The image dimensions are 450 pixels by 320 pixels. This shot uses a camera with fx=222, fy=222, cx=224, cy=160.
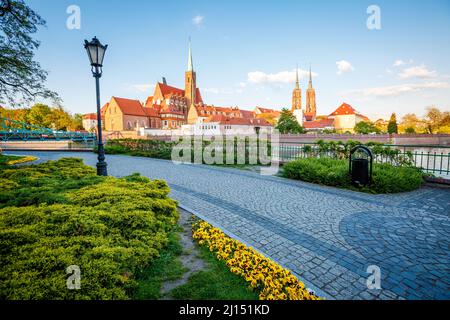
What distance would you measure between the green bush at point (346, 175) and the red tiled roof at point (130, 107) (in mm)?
61127

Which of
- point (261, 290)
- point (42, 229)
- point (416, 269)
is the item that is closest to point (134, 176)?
point (42, 229)

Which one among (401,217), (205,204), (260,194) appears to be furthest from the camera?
(260,194)

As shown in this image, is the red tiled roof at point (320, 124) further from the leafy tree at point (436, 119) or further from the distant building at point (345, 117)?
the leafy tree at point (436, 119)

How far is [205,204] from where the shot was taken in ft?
22.2

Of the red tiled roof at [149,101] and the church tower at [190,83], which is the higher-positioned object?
the church tower at [190,83]

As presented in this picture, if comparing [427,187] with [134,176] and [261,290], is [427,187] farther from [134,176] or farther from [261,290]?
[134,176]

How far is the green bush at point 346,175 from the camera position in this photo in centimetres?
735

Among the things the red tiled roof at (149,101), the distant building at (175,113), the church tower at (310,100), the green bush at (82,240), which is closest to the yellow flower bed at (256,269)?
the green bush at (82,240)

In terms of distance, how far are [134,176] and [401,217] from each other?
24.6 ft

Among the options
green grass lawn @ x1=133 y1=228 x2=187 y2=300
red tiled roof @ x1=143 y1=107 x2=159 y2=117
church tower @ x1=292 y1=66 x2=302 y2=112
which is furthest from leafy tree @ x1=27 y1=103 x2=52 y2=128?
church tower @ x1=292 y1=66 x2=302 y2=112

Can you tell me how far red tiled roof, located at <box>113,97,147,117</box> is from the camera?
61688 millimetres

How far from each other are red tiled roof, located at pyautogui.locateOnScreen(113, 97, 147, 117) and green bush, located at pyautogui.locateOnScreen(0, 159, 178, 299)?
2470 inches

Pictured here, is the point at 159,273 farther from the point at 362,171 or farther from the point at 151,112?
the point at 151,112

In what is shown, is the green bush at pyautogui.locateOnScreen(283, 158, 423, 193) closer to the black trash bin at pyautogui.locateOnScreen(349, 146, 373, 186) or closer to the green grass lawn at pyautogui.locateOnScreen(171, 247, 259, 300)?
the black trash bin at pyautogui.locateOnScreen(349, 146, 373, 186)
